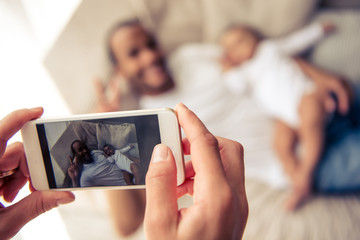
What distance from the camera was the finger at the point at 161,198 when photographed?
1.09 feet

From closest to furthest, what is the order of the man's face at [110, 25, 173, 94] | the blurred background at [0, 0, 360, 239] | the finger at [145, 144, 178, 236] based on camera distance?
the finger at [145, 144, 178, 236], the blurred background at [0, 0, 360, 239], the man's face at [110, 25, 173, 94]

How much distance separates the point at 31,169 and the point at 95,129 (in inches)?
6.3

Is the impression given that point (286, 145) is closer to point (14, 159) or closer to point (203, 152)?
point (203, 152)

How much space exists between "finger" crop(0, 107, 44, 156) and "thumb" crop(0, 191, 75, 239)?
0.33 ft

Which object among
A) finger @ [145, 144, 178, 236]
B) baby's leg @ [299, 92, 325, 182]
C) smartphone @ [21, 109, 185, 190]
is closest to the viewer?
finger @ [145, 144, 178, 236]

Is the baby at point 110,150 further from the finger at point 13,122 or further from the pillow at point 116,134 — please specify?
the finger at point 13,122

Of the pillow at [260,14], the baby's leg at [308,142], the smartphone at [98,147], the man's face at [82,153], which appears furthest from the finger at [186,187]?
the pillow at [260,14]

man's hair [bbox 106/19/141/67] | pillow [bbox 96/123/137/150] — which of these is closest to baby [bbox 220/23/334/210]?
man's hair [bbox 106/19/141/67]

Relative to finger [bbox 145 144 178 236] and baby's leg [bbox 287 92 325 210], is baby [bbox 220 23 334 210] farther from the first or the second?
finger [bbox 145 144 178 236]

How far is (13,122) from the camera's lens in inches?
17.8

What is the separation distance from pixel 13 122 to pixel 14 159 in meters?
0.10

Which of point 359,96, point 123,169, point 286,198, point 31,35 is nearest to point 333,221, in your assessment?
point 286,198

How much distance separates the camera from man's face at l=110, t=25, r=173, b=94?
106 cm

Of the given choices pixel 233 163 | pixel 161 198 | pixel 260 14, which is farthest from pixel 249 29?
pixel 161 198
